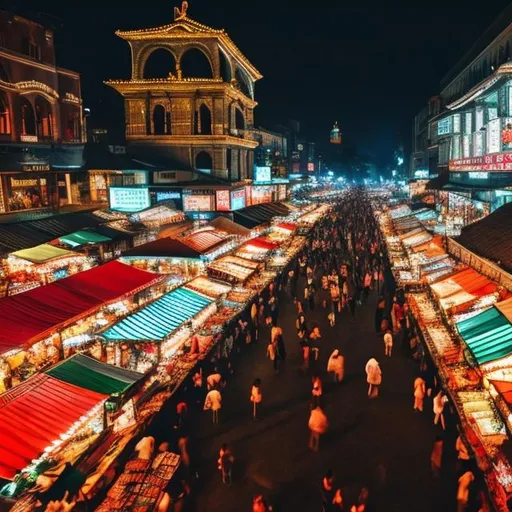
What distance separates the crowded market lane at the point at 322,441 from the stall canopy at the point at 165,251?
19.6 feet

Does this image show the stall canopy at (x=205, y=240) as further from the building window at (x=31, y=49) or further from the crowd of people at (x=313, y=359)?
the building window at (x=31, y=49)

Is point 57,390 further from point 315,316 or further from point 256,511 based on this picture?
point 315,316

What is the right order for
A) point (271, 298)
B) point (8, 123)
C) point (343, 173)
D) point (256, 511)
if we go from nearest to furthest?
point (256, 511) → point (271, 298) → point (8, 123) → point (343, 173)

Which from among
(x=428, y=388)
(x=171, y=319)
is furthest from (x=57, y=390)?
(x=428, y=388)

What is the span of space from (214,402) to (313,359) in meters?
4.49

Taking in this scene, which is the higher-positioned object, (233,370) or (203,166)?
(203,166)

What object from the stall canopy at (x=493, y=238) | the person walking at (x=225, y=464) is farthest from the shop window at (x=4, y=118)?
the stall canopy at (x=493, y=238)

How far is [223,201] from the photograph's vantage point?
3281 cm

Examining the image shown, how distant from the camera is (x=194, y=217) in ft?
108

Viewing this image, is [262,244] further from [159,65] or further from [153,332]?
[159,65]

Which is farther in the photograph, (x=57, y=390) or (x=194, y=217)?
(x=194, y=217)

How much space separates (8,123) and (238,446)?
1751cm

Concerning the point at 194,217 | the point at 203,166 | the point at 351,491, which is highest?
the point at 203,166

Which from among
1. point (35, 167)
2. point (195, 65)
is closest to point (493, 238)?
point (35, 167)
